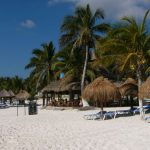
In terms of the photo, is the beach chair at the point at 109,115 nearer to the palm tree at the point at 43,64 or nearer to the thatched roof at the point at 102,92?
the thatched roof at the point at 102,92

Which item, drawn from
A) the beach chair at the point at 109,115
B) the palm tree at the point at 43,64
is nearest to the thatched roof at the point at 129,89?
the beach chair at the point at 109,115

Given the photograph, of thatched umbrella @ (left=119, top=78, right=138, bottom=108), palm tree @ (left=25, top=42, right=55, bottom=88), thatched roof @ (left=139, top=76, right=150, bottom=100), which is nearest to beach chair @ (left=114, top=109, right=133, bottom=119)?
thatched umbrella @ (left=119, top=78, right=138, bottom=108)

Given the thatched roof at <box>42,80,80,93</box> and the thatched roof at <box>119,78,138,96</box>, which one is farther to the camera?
the thatched roof at <box>42,80,80,93</box>

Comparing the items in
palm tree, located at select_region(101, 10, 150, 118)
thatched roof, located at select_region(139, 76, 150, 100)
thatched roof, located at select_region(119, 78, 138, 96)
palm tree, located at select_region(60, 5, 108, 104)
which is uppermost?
palm tree, located at select_region(60, 5, 108, 104)

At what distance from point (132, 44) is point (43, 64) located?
79.6 feet

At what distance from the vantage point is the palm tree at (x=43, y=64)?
42.0 metres

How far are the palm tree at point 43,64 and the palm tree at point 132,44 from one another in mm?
22195

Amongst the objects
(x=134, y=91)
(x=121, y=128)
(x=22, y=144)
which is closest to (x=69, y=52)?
(x=134, y=91)

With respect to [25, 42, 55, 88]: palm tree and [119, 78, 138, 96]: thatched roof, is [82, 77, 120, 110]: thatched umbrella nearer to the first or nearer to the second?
[119, 78, 138, 96]: thatched roof

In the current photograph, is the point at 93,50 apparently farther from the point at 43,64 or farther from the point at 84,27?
the point at 43,64

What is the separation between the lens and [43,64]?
42.8 meters

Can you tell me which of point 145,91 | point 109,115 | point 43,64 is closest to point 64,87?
point 43,64

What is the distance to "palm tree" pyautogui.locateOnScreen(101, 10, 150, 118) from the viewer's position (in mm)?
19134

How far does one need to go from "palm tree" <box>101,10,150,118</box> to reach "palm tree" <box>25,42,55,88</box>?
22.2m
